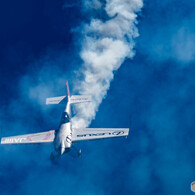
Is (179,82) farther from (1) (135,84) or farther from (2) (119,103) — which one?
(2) (119,103)

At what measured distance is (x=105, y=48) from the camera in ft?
378

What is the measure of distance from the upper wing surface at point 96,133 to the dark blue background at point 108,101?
15500 millimetres

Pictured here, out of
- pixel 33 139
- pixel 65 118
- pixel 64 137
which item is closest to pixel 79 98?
pixel 65 118

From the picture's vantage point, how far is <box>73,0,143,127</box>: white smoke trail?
114312mm

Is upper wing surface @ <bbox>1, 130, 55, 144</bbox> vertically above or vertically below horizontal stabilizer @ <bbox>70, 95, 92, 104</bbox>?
below

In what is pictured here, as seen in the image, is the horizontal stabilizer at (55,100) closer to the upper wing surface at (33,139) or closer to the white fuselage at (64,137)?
the white fuselage at (64,137)

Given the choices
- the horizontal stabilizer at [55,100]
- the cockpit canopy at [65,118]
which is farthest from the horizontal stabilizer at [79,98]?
the cockpit canopy at [65,118]

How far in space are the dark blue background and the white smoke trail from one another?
240 inches

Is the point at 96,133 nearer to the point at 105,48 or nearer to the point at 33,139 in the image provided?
the point at 33,139

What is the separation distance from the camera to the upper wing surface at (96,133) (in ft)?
319

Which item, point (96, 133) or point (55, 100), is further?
point (55, 100)

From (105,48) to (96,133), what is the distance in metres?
36.4

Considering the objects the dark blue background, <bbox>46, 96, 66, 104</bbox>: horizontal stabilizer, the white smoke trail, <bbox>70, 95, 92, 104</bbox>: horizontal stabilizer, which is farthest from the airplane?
the dark blue background

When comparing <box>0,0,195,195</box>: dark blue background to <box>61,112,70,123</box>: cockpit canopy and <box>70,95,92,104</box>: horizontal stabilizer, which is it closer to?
<box>70,95,92,104</box>: horizontal stabilizer
